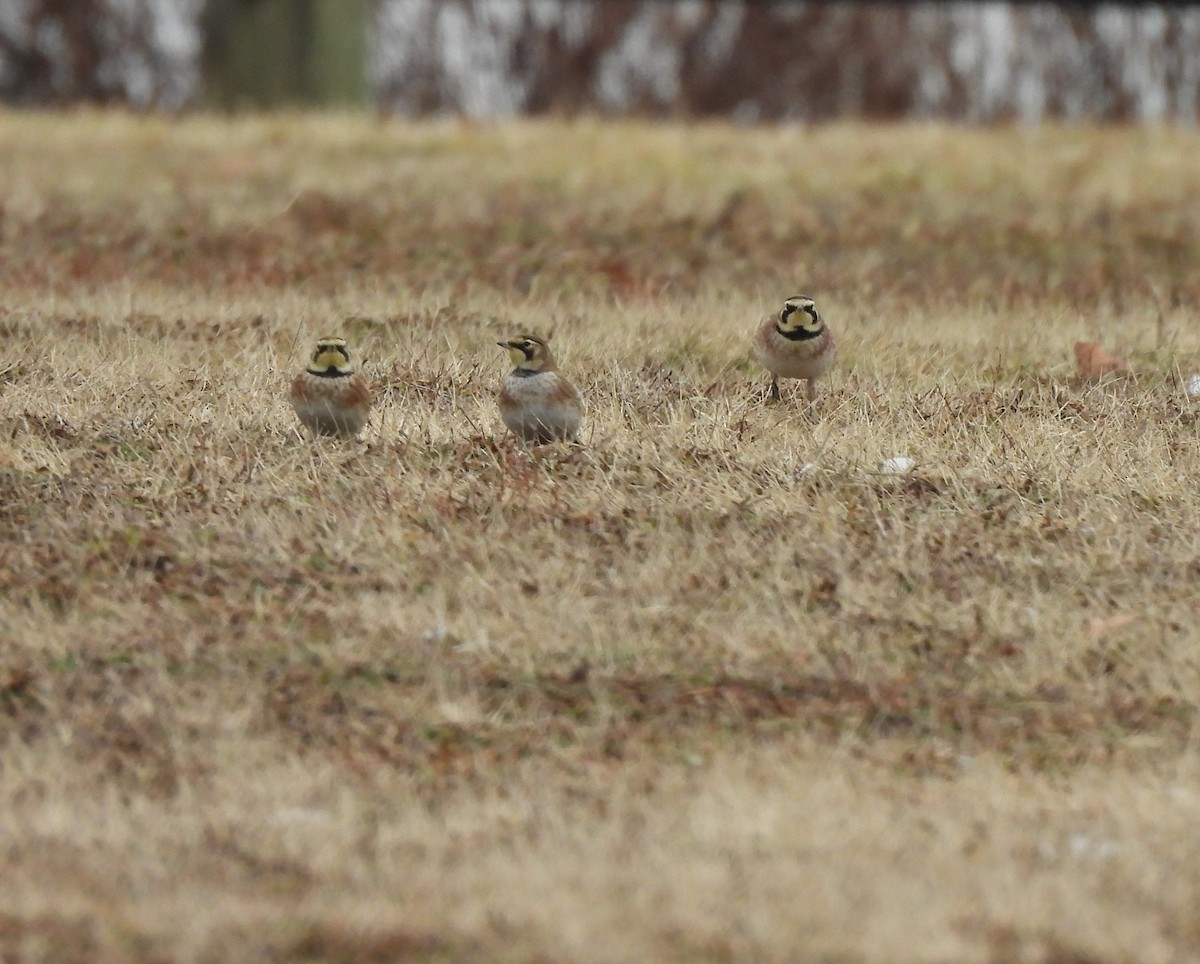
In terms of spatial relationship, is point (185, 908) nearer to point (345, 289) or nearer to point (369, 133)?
point (345, 289)

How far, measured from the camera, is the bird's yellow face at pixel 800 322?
965 centimetres

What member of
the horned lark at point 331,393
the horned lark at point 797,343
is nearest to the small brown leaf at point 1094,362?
the horned lark at point 797,343

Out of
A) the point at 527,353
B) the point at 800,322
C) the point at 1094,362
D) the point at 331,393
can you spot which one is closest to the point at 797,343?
the point at 800,322

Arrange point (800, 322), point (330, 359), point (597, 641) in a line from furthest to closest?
point (800, 322)
point (330, 359)
point (597, 641)

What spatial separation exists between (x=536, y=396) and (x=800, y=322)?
165 cm

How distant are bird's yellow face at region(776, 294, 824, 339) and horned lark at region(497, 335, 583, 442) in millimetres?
1398

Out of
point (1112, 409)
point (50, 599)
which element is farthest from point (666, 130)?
point (50, 599)

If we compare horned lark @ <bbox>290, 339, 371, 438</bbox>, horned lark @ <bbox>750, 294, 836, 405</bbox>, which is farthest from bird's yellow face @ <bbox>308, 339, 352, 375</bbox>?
horned lark @ <bbox>750, 294, 836, 405</bbox>

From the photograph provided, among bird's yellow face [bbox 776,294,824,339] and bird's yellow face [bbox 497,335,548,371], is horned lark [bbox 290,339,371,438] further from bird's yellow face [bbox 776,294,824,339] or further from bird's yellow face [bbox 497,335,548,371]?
bird's yellow face [bbox 776,294,824,339]

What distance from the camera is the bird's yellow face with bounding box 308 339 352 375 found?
28.0ft

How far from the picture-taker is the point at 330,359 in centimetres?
852

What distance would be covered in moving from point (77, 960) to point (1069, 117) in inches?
719

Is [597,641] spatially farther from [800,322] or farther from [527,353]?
[800,322]

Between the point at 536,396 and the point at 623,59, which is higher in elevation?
the point at 623,59
